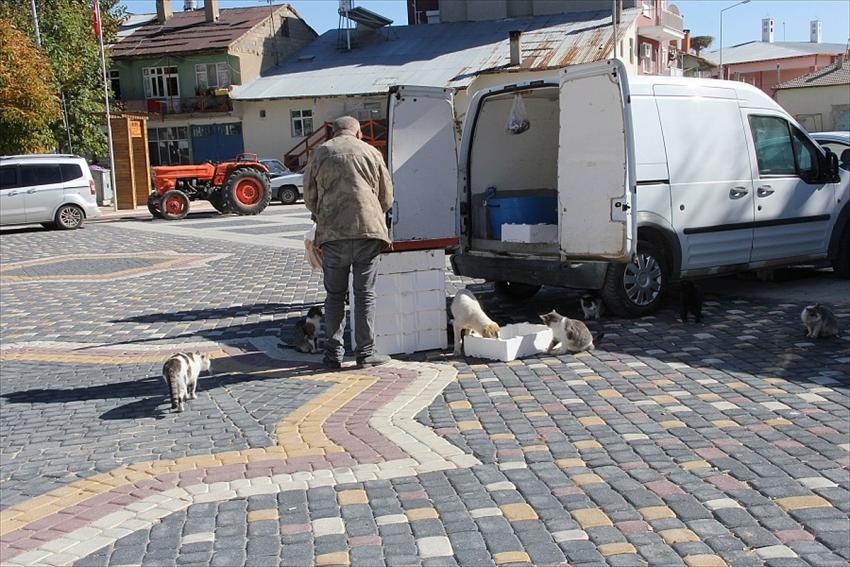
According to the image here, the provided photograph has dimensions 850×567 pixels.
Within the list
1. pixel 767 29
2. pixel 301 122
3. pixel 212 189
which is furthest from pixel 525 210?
pixel 767 29

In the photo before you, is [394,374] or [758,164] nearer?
[394,374]

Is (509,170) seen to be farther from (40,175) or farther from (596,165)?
(40,175)

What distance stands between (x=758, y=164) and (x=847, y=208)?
1.58 metres

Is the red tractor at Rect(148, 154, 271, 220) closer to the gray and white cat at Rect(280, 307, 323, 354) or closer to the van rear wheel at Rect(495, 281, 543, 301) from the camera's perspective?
the van rear wheel at Rect(495, 281, 543, 301)

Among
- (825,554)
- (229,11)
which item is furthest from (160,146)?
(825,554)

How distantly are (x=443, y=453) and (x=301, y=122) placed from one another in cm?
4089

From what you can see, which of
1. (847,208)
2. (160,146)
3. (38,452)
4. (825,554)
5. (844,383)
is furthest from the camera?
(160,146)

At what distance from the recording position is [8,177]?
2283 cm

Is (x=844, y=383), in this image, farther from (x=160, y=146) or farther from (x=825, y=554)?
(x=160, y=146)

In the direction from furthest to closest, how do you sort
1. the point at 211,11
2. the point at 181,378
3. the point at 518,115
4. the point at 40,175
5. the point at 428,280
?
the point at 211,11 → the point at 40,175 → the point at 518,115 → the point at 428,280 → the point at 181,378

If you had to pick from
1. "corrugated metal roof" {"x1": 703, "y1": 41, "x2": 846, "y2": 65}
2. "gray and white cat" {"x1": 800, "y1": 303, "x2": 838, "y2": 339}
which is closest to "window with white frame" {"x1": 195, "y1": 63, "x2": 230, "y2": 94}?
"corrugated metal roof" {"x1": 703, "y1": 41, "x2": 846, "y2": 65}

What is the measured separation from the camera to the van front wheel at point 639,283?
8461 millimetres

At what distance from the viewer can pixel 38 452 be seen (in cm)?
564

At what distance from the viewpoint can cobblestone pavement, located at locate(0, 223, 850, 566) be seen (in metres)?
4.04
